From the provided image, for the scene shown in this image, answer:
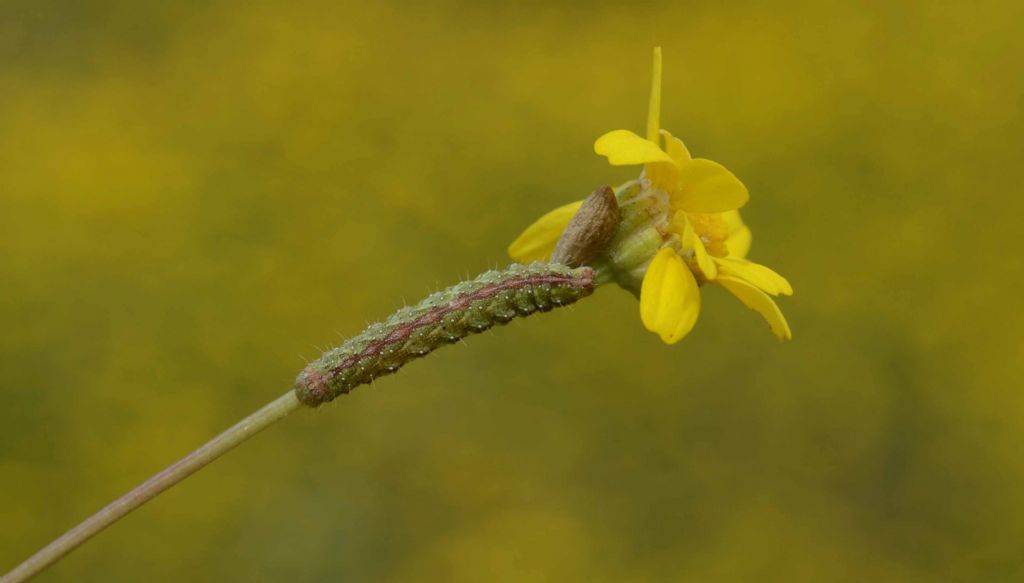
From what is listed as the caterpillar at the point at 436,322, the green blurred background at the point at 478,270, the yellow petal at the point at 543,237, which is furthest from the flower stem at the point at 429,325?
the green blurred background at the point at 478,270

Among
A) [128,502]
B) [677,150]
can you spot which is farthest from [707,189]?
[128,502]


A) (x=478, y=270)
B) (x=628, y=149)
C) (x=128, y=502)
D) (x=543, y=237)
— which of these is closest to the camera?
(x=128, y=502)

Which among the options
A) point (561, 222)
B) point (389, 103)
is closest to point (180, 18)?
point (389, 103)

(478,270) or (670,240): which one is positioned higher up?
(478,270)

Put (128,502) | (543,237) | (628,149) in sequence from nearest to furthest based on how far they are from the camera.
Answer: (128,502) → (628,149) → (543,237)

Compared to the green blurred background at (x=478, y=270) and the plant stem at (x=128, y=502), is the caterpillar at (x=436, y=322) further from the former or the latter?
the green blurred background at (x=478, y=270)

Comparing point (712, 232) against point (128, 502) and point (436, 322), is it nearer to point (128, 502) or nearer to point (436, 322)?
point (436, 322)

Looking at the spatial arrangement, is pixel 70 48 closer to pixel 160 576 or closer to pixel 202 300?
pixel 202 300
